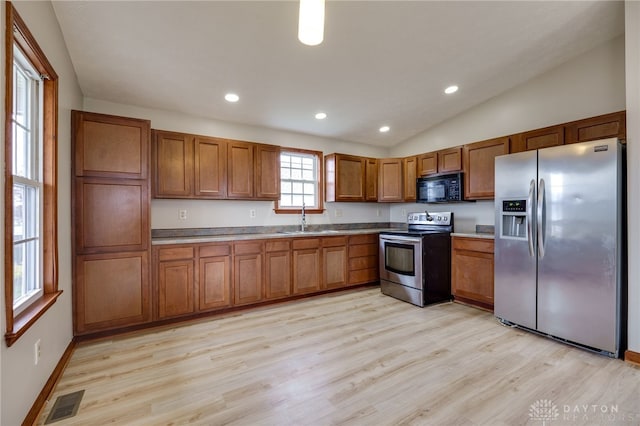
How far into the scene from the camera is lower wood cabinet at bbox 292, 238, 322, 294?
12.9ft

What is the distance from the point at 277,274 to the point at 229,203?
116cm

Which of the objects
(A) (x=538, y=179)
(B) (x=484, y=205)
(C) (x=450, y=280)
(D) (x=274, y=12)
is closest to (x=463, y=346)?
(C) (x=450, y=280)

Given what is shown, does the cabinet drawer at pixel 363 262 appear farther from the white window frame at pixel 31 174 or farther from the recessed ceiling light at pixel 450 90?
the white window frame at pixel 31 174

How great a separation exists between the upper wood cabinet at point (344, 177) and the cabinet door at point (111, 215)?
2582 millimetres

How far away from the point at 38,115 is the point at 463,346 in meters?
3.73

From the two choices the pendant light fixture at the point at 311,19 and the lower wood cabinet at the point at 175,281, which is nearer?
the pendant light fixture at the point at 311,19

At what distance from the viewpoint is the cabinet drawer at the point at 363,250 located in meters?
4.44

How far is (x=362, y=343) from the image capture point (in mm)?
2664

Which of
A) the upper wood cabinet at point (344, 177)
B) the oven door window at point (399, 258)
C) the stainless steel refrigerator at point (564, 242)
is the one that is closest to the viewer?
the stainless steel refrigerator at point (564, 242)

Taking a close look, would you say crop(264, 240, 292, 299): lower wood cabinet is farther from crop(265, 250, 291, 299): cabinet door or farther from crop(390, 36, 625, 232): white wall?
crop(390, 36, 625, 232): white wall

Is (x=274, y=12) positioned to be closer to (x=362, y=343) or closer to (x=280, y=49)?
(x=280, y=49)

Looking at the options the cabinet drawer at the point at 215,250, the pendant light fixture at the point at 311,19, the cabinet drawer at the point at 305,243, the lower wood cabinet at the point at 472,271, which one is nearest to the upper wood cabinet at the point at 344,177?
the cabinet drawer at the point at 305,243

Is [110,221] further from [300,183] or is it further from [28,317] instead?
[300,183]

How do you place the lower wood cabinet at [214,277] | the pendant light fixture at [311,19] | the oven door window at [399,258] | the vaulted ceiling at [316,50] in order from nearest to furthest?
1. the pendant light fixture at [311,19]
2. the vaulted ceiling at [316,50]
3. the lower wood cabinet at [214,277]
4. the oven door window at [399,258]
